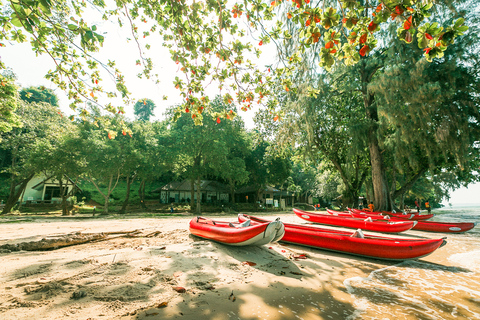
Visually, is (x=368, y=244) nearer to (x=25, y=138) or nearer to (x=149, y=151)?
(x=149, y=151)

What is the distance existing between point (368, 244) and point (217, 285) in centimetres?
502

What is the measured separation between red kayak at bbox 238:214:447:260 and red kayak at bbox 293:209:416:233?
463cm

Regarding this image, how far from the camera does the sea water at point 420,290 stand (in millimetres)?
3375

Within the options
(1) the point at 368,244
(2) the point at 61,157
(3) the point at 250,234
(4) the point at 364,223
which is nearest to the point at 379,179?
(4) the point at 364,223

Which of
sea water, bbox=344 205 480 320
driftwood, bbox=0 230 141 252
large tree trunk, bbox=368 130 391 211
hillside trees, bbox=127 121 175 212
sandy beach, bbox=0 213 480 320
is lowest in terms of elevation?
sea water, bbox=344 205 480 320

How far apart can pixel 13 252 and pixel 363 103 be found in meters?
20.9

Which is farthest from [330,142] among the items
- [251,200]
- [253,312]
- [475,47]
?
[251,200]

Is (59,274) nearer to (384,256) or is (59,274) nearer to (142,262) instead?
(142,262)

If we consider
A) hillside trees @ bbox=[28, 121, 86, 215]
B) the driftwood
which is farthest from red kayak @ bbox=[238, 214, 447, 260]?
hillside trees @ bbox=[28, 121, 86, 215]

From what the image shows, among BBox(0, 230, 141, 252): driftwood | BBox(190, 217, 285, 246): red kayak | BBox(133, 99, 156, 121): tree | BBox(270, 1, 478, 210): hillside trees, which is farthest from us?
BBox(133, 99, 156, 121): tree

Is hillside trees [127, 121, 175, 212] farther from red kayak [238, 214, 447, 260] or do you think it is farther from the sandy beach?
red kayak [238, 214, 447, 260]

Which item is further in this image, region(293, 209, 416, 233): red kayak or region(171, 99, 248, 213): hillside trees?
region(171, 99, 248, 213): hillside trees

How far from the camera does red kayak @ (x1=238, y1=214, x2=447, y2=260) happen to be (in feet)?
20.3

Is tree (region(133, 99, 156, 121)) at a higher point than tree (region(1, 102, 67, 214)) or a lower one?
higher
